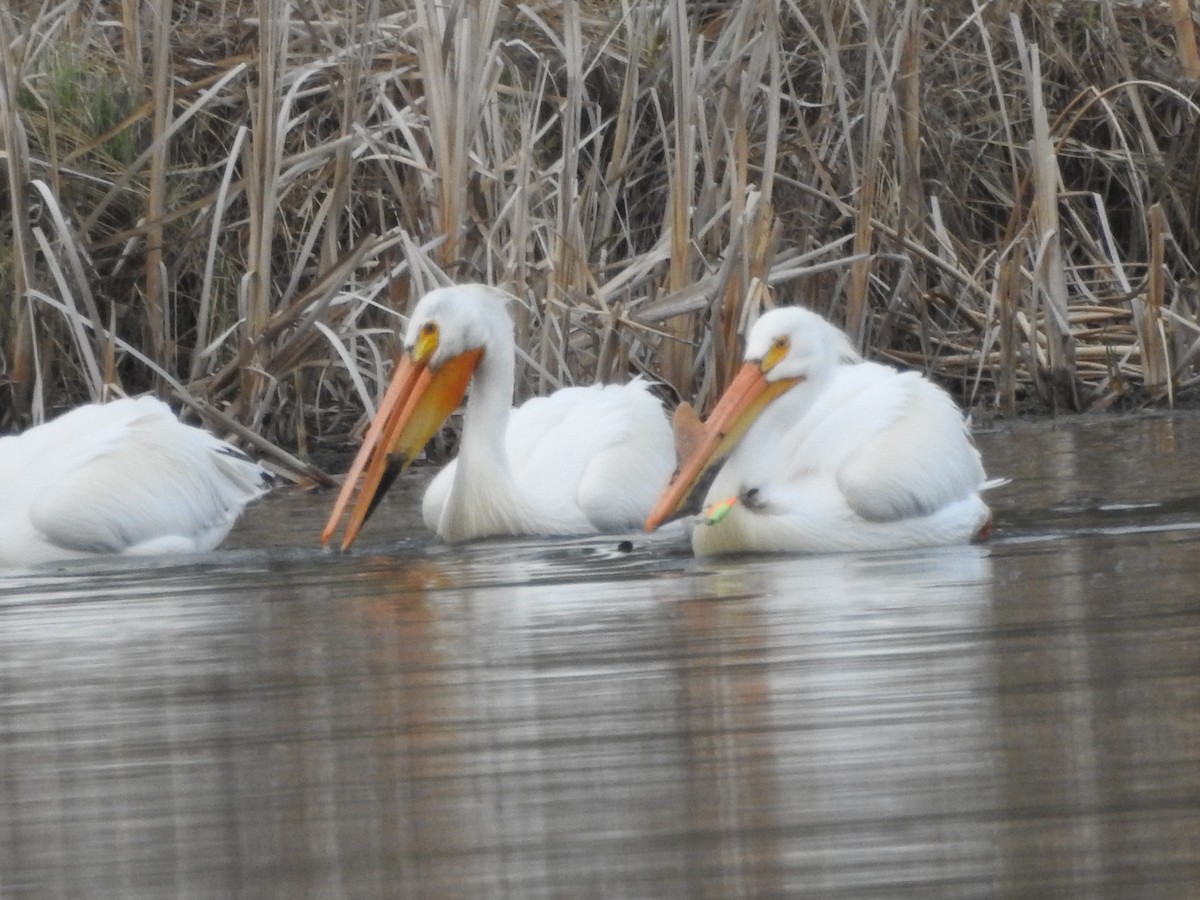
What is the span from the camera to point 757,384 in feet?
20.8

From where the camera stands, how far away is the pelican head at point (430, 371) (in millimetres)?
6789

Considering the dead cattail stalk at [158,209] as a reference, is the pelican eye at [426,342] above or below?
below

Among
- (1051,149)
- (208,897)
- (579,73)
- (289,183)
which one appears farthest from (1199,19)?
(208,897)

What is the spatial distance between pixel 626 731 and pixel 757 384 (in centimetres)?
318

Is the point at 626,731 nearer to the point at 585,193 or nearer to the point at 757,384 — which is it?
the point at 757,384

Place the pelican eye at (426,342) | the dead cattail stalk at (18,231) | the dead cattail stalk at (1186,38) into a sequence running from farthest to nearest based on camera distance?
1. the dead cattail stalk at (1186,38)
2. the dead cattail stalk at (18,231)
3. the pelican eye at (426,342)

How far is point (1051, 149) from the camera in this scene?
8.97 meters

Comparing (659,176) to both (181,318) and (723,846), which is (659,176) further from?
(723,846)

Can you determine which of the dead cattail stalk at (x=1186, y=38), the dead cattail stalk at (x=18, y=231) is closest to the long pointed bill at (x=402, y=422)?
the dead cattail stalk at (x=18, y=231)

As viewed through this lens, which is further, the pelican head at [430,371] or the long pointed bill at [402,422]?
the pelican head at [430,371]

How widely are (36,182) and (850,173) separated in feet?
9.86

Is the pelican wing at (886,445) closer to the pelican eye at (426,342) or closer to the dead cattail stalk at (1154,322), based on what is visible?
the pelican eye at (426,342)

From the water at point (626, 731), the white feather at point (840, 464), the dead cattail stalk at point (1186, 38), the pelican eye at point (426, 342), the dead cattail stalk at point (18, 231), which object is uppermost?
the dead cattail stalk at point (1186, 38)

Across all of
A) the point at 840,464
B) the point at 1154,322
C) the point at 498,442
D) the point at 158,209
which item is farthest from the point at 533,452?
the point at 1154,322
